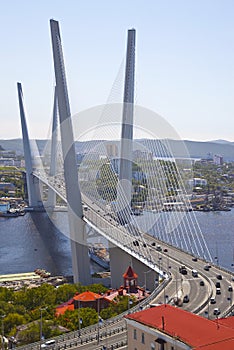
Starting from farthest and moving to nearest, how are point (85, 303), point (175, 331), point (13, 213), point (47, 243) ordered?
point (13, 213)
point (47, 243)
point (85, 303)
point (175, 331)

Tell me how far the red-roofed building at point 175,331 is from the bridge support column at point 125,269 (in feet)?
11.4

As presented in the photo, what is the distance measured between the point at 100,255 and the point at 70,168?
12.8 ft

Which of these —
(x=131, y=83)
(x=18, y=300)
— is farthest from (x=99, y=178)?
(x=18, y=300)

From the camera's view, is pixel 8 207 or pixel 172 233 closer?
pixel 172 233

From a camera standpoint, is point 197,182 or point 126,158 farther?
point 197,182

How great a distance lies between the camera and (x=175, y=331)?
3965 millimetres

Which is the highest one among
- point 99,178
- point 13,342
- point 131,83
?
point 131,83

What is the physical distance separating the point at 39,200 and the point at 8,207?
92.4 inches

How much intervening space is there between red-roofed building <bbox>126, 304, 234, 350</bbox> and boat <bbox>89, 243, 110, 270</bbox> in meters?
7.29

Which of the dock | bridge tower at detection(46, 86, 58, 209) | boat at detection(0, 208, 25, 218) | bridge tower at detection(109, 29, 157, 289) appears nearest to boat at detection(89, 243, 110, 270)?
the dock

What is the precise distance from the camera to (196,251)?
1124cm

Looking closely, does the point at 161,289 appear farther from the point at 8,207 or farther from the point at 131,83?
the point at 8,207

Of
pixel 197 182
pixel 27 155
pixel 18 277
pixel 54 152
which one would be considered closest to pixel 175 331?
pixel 18 277

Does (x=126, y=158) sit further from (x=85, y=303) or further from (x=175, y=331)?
(x=175, y=331)
